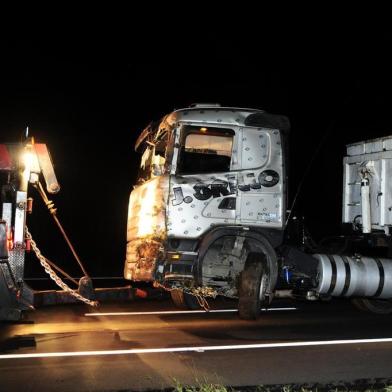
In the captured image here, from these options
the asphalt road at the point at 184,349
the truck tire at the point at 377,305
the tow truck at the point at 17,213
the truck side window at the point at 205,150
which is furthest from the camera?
the truck tire at the point at 377,305

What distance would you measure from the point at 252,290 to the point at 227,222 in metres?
1.09

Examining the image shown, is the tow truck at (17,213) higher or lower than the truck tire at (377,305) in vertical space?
higher

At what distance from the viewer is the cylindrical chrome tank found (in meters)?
9.46

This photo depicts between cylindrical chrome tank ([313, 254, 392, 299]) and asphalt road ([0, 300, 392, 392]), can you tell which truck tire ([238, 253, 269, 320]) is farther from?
cylindrical chrome tank ([313, 254, 392, 299])

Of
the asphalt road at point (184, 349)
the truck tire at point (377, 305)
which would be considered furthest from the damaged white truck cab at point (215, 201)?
the truck tire at point (377, 305)

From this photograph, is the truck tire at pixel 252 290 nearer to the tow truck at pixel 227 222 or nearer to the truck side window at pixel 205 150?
the tow truck at pixel 227 222

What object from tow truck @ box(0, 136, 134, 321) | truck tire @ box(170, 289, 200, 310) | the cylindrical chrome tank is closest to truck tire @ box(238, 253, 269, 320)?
the cylindrical chrome tank

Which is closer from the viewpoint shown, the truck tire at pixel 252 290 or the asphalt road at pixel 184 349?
the asphalt road at pixel 184 349

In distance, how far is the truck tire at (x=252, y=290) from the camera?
335 inches

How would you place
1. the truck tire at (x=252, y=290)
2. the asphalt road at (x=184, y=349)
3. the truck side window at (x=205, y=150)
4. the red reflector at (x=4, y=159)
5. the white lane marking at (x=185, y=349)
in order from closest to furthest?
the asphalt road at (x=184, y=349)
the white lane marking at (x=185, y=349)
the truck tire at (x=252, y=290)
the truck side window at (x=205, y=150)
the red reflector at (x=4, y=159)

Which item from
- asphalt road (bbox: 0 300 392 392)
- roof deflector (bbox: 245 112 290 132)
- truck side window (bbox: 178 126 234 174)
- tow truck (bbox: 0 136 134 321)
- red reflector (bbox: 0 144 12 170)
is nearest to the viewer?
asphalt road (bbox: 0 300 392 392)

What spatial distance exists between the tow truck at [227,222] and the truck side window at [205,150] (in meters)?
0.02

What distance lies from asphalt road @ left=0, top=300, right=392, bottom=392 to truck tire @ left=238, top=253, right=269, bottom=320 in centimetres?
33

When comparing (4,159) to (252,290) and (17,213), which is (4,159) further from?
(252,290)
